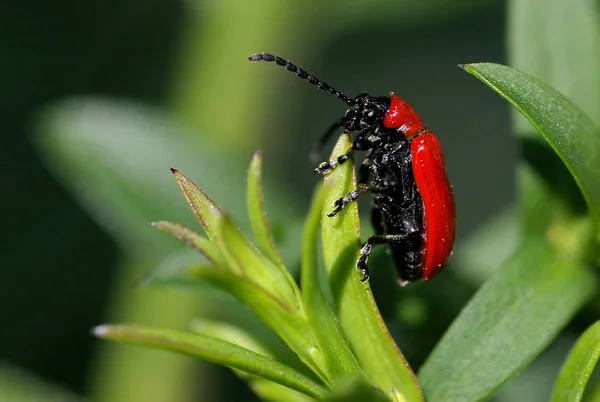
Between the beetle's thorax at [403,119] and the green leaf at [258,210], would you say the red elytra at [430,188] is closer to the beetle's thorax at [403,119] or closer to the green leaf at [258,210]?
the beetle's thorax at [403,119]

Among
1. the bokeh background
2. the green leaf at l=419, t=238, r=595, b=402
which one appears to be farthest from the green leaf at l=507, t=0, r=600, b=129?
the bokeh background

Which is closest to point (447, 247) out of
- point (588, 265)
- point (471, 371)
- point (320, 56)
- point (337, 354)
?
point (588, 265)

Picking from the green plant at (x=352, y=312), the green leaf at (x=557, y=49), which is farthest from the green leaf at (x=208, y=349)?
the green leaf at (x=557, y=49)

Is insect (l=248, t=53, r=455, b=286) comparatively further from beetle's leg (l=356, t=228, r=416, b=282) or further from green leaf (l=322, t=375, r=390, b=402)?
green leaf (l=322, t=375, r=390, b=402)

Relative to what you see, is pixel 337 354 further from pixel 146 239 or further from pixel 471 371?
pixel 146 239

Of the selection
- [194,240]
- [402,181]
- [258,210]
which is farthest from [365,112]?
[194,240]
